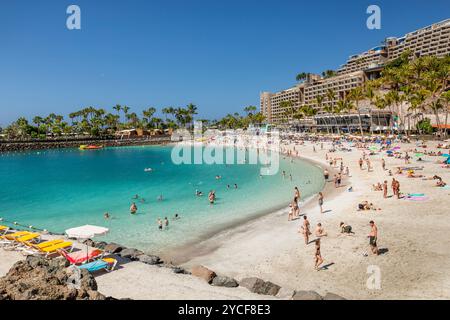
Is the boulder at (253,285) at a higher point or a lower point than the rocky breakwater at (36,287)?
lower

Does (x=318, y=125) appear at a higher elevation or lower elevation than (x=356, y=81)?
lower

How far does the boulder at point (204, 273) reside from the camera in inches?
437

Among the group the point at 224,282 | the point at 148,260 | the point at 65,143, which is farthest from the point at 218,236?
the point at 65,143

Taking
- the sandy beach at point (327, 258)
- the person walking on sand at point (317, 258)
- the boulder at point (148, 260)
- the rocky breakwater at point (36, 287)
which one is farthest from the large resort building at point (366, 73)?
the rocky breakwater at point (36, 287)

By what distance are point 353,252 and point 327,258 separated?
1.28 meters

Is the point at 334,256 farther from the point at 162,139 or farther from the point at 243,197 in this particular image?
the point at 162,139

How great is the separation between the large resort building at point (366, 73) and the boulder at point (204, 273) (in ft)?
268

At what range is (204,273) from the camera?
Result: 11.4m

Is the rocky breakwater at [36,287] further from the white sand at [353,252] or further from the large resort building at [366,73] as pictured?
the large resort building at [366,73]

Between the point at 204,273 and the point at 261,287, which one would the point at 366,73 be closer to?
the point at 204,273

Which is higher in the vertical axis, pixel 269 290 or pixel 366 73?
pixel 366 73

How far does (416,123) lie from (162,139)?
271ft
